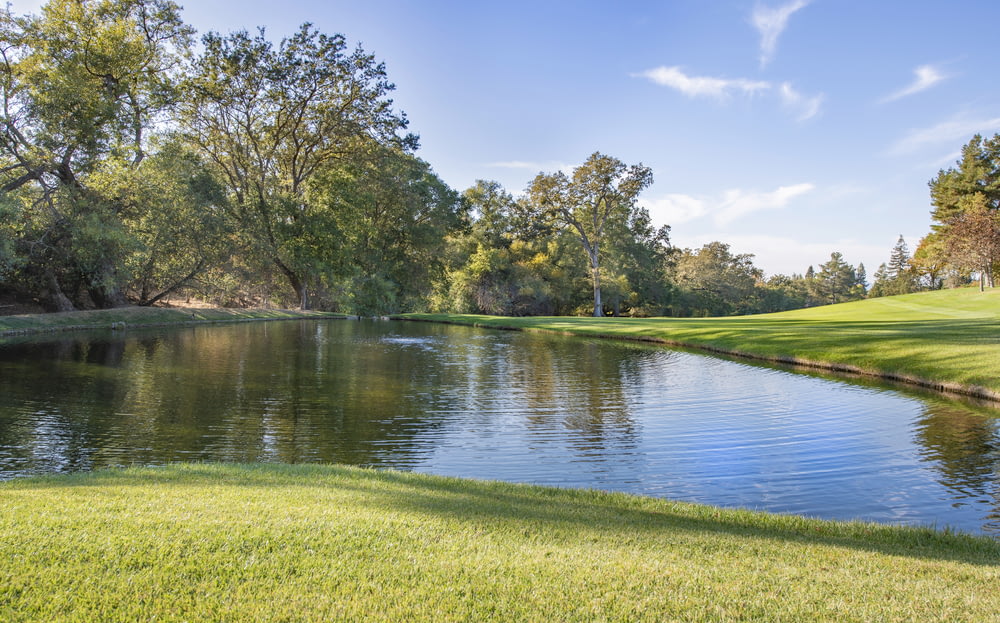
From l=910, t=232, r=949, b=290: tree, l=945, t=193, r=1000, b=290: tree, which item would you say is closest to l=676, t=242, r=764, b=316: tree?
l=910, t=232, r=949, b=290: tree

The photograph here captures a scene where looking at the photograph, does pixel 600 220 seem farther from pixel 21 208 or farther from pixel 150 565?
pixel 150 565

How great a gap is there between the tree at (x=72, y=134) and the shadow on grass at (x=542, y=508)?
2463 centimetres

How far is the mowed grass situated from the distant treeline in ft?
78.6

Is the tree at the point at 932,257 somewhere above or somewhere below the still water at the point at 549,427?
above

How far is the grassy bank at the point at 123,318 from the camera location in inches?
993

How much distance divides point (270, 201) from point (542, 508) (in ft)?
140

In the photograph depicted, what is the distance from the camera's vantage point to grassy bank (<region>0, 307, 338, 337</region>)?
993 inches

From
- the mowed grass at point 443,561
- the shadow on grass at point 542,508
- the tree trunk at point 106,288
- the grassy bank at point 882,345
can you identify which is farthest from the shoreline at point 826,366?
the tree trunk at point 106,288

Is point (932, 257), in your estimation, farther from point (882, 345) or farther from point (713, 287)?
point (882, 345)

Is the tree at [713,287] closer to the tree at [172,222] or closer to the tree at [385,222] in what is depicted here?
the tree at [385,222]

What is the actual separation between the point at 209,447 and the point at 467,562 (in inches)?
228

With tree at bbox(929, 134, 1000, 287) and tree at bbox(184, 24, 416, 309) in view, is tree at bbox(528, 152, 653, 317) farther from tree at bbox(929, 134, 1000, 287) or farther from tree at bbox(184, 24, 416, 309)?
tree at bbox(929, 134, 1000, 287)

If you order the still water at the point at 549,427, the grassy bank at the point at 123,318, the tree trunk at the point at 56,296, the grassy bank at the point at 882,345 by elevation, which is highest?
the tree trunk at the point at 56,296

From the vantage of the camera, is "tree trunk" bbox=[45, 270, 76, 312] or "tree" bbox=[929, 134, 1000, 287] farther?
"tree" bbox=[929, 134, 1000, 287]
